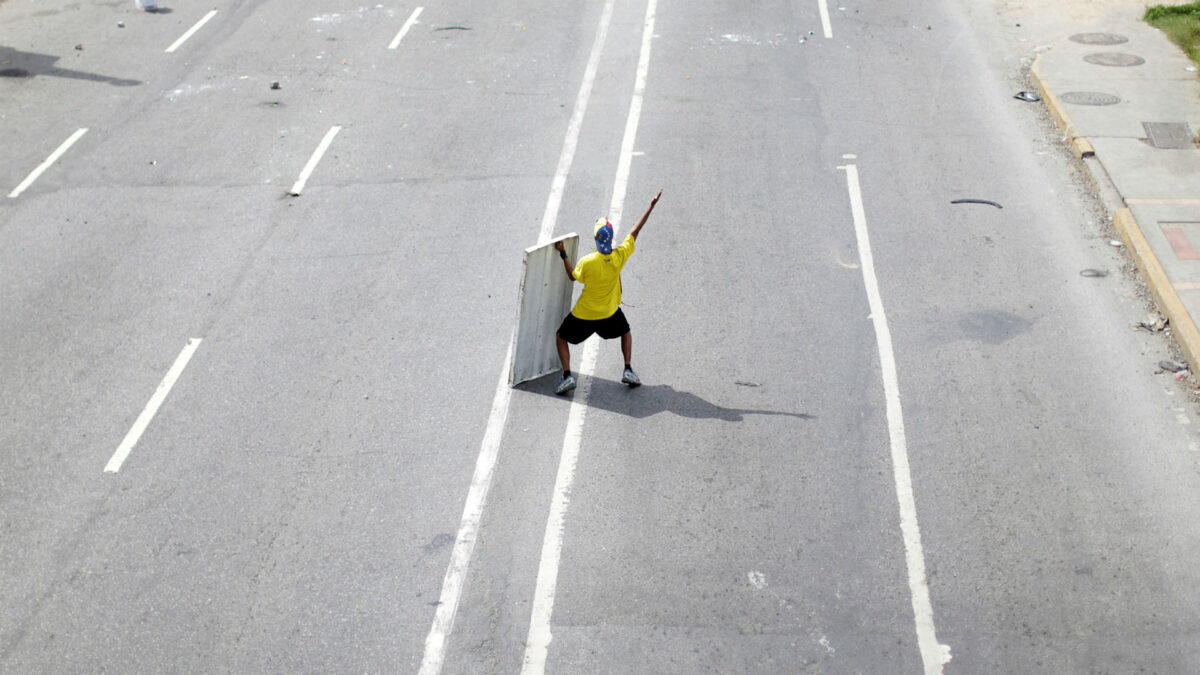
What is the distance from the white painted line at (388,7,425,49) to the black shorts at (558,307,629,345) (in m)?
9.96

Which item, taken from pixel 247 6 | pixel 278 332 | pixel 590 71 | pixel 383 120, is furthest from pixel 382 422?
pixel 247 6

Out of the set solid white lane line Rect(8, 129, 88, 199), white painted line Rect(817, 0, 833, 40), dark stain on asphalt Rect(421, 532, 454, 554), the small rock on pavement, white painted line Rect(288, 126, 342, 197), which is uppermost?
dark stain on asphalt Rect(421, 532, 454, 554)

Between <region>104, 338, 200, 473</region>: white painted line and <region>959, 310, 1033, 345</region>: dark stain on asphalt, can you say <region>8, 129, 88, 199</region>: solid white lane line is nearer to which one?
<region>104, 338, 200, 473</region>: white painted line

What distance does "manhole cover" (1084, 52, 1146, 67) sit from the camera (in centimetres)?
1495

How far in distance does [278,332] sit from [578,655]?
15.4ft

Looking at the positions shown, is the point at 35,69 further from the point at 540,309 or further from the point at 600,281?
the point at 600,281

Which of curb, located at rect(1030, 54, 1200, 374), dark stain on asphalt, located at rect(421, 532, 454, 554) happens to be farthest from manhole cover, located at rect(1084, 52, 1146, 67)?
dark stain on asphalt, located at rect(421, 532, 454, 554)

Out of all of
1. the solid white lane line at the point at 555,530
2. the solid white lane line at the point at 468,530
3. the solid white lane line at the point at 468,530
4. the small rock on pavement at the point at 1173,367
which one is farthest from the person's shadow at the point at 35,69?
the small rock on pavement at the point at 1173,367

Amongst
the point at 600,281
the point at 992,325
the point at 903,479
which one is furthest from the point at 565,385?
the point at 992,325

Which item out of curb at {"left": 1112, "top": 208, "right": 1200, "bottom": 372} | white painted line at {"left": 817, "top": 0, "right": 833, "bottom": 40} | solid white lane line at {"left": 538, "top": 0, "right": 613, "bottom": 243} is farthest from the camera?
white painted line at {"left": 817, "top": 0, "right": 833, "bottom": 40}

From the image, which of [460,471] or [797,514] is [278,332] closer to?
[460,471]

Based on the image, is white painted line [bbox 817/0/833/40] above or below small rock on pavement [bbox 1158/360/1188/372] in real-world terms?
below

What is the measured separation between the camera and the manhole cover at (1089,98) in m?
13.7

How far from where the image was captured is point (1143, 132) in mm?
12867
